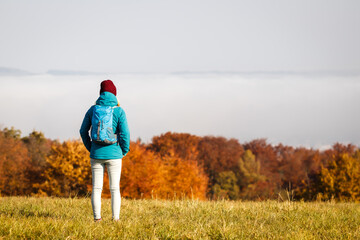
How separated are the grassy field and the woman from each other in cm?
55

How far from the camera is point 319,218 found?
7.77m

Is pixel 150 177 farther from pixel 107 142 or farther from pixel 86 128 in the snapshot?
pixel 107 142

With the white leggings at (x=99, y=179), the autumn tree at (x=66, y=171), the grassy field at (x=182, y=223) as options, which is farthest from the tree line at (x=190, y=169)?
the white leggings at (x=99, y=179)

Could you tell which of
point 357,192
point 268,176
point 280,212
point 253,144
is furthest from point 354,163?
point 280,212

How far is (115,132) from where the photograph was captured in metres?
6.87

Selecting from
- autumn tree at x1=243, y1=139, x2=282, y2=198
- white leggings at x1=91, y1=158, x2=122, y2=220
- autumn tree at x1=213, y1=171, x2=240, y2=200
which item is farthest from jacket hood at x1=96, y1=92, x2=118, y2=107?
autumn tree at x1=243, y1=139, x2=282, y2=198

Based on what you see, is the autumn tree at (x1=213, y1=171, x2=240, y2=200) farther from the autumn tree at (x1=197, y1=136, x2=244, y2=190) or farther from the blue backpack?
the blue backpack

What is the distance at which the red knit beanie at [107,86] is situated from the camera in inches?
270

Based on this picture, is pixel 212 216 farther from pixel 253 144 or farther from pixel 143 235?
pixel 253 144

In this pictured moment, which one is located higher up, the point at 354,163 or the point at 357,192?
the point at 354,163

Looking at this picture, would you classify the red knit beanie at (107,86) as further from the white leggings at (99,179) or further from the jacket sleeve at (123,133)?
the white leggings at (99,179)

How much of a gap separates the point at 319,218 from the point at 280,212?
38.3 inches

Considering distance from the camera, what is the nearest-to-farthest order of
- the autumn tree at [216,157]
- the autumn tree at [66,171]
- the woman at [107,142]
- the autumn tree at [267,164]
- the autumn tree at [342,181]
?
the woman at [107,142] < the autumn tree at [66,171] < the autumn tree at [342,181] < the autumn tree at [267,164] < the autumn tree at [216,157]

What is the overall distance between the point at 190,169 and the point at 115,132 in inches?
2012
